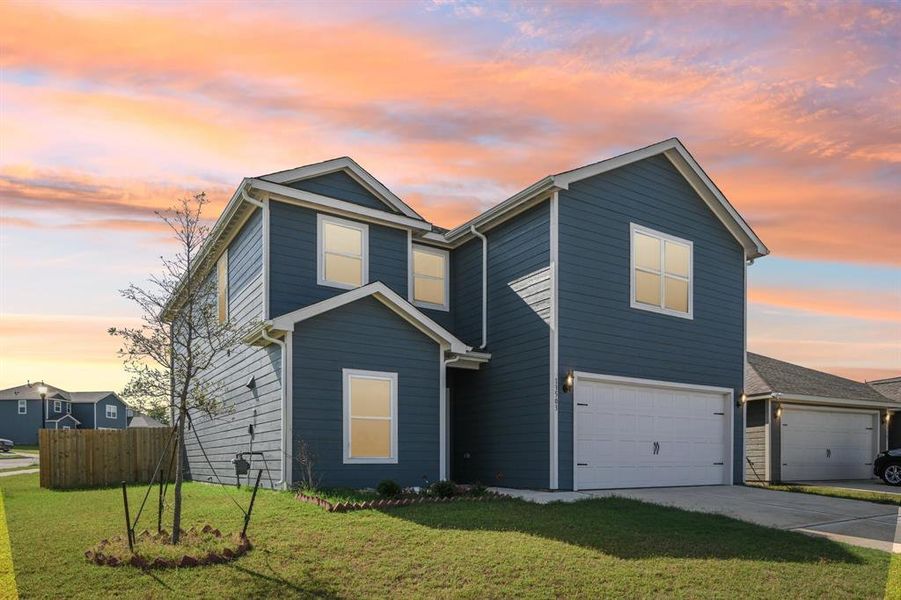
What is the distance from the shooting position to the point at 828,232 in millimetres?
17328

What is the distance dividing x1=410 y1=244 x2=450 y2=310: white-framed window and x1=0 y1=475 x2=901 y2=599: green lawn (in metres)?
7.30

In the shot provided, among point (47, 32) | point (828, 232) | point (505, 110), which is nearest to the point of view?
point (47, 32)

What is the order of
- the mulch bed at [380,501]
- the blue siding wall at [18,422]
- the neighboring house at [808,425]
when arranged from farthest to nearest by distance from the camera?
the blue siding wall at [18,422], the neighboring house at [808,425], the mulch bed at [380,501]

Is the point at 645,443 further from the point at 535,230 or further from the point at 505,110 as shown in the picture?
the point at 505,110

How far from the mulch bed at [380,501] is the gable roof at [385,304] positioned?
121 inches

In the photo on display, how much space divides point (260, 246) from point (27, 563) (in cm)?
826

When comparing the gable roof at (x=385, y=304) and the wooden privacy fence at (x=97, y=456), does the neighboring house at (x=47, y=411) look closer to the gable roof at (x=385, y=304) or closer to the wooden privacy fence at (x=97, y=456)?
the wooden privacy fence at (x=97, y=456)

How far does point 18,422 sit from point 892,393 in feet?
205

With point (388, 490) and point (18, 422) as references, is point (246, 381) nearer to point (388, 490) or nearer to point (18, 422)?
point (388, 490)

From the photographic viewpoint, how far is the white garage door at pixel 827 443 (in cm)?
2120

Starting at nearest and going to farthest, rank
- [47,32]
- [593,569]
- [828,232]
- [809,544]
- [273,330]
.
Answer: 1. [593,569]
2. [809,544]
3. [47,32]
4. [273,330]
5. [828,232]

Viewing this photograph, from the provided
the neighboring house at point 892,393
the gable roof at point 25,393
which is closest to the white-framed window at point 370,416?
the neighboring house at point 892,393

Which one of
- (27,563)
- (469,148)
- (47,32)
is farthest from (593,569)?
(47,32)

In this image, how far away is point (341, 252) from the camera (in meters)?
16.1
